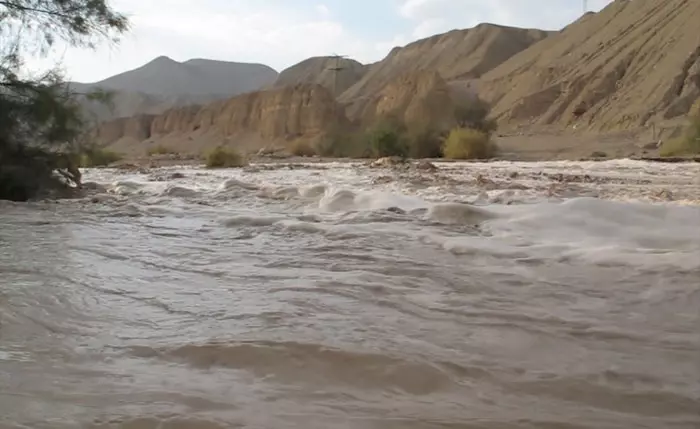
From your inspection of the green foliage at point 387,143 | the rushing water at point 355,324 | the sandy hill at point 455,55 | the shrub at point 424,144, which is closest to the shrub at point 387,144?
the green foliage at point 387,143

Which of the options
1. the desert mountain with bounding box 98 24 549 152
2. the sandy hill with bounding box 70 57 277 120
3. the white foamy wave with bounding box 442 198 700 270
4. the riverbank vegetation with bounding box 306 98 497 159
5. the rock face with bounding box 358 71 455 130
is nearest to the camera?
the white foamy wave with bounding box 442 198 700 270

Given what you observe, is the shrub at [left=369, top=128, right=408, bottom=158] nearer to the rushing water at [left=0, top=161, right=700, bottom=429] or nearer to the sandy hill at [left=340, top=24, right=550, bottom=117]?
the rushing water at [left=0, top=161, right=700, bottom=429]

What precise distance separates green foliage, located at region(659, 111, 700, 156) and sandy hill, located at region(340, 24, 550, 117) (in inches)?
1893

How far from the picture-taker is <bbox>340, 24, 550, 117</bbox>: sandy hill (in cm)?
7200

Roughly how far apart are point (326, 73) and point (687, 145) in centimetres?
7359

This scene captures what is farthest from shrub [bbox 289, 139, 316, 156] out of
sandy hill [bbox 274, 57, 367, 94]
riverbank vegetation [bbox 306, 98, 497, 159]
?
sandy hill [bbox 274, 57, 367, 94]

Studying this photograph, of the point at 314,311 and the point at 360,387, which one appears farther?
the point at 314,311

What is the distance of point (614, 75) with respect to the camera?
134 feet

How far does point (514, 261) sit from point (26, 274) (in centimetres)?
296

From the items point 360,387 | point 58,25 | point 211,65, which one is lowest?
point 360,387

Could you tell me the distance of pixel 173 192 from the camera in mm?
10570

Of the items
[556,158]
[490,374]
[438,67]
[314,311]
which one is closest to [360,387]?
[490,374]

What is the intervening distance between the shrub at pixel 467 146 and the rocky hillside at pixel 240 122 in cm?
1811

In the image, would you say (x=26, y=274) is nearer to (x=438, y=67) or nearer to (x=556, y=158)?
(x=556, y=158)
